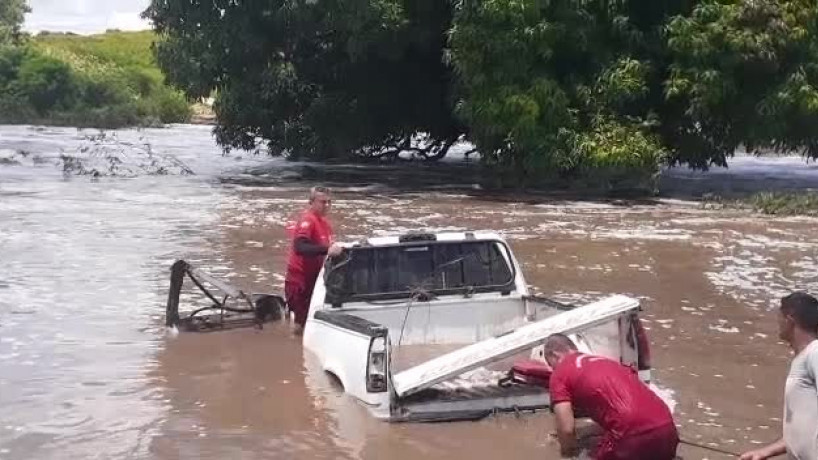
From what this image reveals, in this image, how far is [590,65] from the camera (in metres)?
27.2

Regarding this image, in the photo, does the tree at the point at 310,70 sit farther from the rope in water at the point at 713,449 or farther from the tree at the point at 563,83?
the rope in water at the point at 713,449

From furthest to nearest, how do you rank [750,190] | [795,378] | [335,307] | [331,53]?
[331,53], [750,190], [335,307], [795,378]

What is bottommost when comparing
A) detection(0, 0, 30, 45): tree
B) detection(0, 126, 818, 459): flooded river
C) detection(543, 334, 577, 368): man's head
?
detection(0, 126, 818, 459): flooded river

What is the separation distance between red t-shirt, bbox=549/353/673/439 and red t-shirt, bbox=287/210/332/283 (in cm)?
438

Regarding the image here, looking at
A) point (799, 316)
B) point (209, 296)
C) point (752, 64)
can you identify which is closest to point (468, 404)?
point (799, 316)

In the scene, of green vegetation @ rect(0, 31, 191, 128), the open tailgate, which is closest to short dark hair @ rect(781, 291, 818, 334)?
the open tailgate

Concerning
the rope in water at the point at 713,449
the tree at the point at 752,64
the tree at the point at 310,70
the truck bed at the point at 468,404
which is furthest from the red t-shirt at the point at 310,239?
the tree at the point at 310,70

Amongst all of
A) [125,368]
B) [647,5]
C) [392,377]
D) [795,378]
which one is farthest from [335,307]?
[647,5]

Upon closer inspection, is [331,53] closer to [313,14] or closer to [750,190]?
[313,14]

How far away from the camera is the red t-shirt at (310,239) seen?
10.6m

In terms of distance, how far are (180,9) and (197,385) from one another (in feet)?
76.1

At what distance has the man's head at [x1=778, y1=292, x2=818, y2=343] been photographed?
17.1ft

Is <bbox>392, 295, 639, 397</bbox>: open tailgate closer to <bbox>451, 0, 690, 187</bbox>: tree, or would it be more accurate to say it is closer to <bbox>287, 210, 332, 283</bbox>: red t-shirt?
<bbox>287, 210, 332, 283</bbox>: red t-shirt

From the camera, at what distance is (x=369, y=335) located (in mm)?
7926
